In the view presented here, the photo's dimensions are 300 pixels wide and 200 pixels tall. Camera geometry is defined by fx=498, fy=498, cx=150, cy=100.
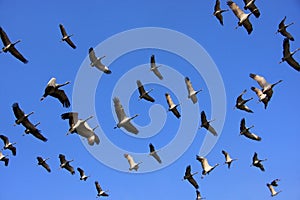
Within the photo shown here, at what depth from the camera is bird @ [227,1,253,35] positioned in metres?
27.5

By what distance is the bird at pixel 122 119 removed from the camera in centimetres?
2784

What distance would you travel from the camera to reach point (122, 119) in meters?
28.9

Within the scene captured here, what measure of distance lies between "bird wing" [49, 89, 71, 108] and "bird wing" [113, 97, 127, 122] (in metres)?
2.67

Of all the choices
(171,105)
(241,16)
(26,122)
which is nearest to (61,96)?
(26,122)

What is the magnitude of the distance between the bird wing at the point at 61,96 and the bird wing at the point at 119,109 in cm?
267

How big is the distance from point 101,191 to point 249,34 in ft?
47.3

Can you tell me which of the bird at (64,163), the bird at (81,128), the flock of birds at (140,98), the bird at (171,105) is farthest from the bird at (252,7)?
the bird at (64,163)

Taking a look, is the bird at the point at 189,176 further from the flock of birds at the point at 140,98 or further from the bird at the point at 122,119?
the bird at the point at 122,119

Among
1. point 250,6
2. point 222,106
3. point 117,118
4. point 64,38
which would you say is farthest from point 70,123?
point 250,6

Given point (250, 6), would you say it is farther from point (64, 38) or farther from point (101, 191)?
point (101, 191)

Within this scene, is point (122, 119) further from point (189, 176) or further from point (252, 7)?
point (252, 7)

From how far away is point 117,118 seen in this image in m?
28.9

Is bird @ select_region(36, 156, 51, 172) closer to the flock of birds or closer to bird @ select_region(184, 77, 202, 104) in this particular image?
the flock of birds

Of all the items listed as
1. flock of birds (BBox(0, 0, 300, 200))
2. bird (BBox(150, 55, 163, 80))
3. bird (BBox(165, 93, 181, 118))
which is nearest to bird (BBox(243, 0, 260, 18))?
flock of birds (BBox(0, 0, 300, 200))
